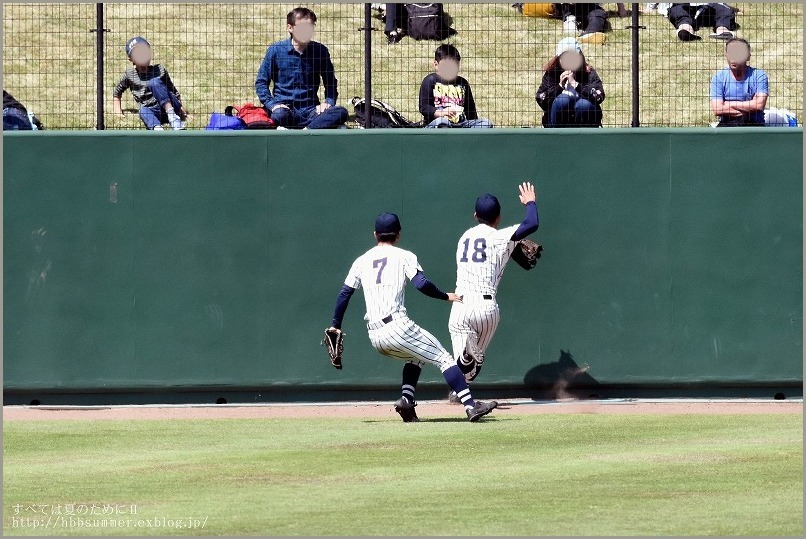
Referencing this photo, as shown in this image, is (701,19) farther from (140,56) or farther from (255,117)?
(140,56)

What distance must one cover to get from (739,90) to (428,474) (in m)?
6.90

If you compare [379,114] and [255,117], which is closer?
[255,117]

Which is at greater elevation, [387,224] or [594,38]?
[594,38]

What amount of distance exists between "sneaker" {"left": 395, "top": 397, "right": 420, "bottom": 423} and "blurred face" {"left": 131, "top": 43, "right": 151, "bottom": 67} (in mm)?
4863

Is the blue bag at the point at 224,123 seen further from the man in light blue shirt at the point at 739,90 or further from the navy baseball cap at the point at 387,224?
the man in light blue shirt at the point at 739,90

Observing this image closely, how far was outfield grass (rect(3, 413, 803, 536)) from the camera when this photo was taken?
8.24 m

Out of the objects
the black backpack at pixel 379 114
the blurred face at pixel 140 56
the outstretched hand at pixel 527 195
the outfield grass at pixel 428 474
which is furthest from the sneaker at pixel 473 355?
the blurred face at pixel 140 56

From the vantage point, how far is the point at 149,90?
15172 mm

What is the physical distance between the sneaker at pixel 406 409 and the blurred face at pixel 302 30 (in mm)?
4303

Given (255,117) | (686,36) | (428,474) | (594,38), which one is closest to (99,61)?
(255,117)

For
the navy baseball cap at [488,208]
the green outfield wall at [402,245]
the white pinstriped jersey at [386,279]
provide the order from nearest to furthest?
the white pinstriped jersey at [386,279]
the navy baseball cap at [488,208]
the green outfield wall at [402,245]

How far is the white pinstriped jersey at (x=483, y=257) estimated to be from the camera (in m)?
13.7

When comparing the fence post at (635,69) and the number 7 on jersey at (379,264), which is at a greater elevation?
the fence post at (635,69)

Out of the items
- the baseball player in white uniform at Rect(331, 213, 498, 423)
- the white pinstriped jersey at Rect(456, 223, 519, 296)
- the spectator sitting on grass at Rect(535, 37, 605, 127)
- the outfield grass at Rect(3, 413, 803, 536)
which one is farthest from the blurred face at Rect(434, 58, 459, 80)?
the outfield grass at Rect(3, 413, 803, 536)
